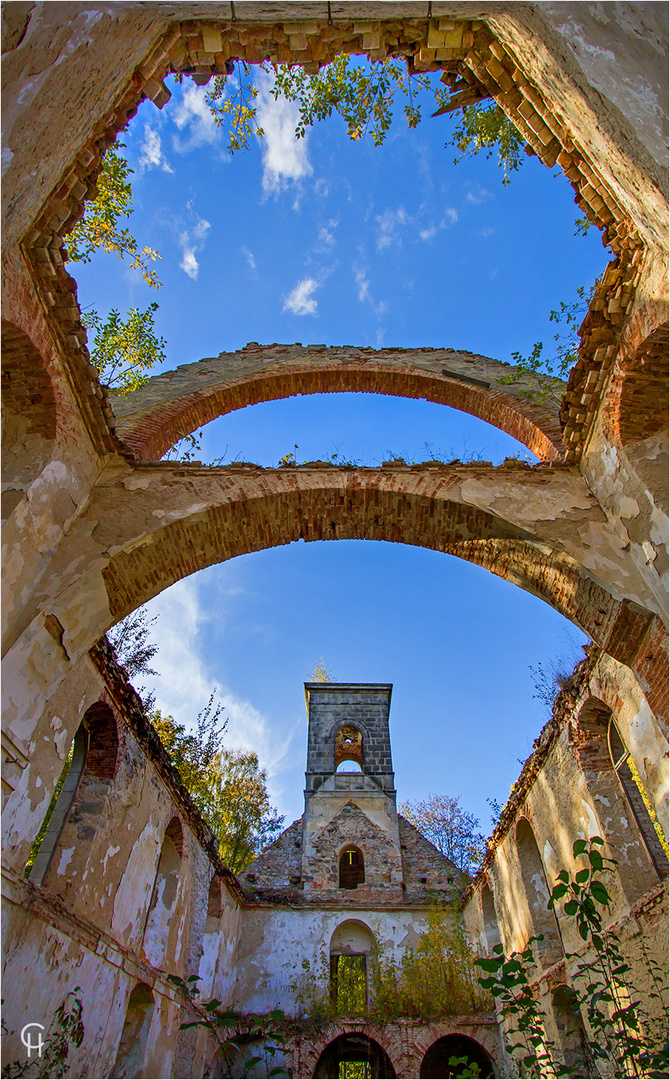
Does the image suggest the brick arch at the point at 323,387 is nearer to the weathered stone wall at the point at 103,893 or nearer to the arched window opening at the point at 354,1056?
the weathered stone wall at the point at 103,893

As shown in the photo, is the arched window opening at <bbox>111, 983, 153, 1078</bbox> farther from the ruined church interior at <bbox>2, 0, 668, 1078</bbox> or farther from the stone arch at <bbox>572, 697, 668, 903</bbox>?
the stone arch at <bbox>572, 697, 668, 903</bbox>

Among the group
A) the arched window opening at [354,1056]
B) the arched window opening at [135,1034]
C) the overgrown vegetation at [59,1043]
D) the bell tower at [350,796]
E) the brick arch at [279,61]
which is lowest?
the overgrown vegetation at [59,1043]

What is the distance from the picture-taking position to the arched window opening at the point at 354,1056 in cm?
1159

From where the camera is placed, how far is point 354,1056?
13336 mm

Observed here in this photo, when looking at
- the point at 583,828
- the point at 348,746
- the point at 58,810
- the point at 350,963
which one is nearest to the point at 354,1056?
the point at 350,963

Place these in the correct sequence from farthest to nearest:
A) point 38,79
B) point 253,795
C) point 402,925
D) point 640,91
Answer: point 253,795
point 402,925
point 38,79
point 640,91

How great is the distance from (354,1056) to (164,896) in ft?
26.8

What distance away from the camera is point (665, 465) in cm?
507

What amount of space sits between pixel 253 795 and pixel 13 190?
17.3 m

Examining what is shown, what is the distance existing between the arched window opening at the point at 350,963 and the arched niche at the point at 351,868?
1.26m

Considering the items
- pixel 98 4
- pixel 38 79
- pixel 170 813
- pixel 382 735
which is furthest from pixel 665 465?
pixel 382 735

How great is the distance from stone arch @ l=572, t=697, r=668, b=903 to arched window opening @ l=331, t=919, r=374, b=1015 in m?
8.83

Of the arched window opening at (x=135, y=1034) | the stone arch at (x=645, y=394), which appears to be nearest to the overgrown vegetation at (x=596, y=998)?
the stone arch at (x=645, y=394)

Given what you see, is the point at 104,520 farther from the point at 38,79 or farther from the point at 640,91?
the point at 640,91
